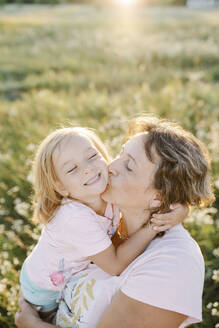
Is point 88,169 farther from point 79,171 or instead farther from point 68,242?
point 68,242

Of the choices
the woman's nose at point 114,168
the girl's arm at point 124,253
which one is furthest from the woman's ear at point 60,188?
the girl's arm at point 124,253

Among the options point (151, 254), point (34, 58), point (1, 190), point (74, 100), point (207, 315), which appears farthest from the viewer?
point (34, 58)

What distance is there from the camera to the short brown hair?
2080mm

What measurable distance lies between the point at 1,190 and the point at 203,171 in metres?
3.46

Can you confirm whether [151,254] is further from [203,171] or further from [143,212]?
[203,171]

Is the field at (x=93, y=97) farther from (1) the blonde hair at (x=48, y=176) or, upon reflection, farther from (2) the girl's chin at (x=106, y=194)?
(2) the girl's chin at (x=106, y=194)

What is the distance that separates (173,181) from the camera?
83.4 inches

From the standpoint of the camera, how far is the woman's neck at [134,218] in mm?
2336

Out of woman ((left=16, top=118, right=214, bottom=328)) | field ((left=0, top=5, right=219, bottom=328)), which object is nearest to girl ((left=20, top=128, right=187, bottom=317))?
woman ((left=16, top=118, right=214, bottom=328))

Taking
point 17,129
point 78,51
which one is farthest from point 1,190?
point 78,51

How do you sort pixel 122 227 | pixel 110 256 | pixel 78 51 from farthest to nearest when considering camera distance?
pixel 78 51
pixel 122 227
pixel 110 256

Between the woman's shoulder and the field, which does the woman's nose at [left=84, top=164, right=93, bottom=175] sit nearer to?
the woman's shoulder

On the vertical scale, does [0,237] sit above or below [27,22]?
below

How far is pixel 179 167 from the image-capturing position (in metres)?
2.05
